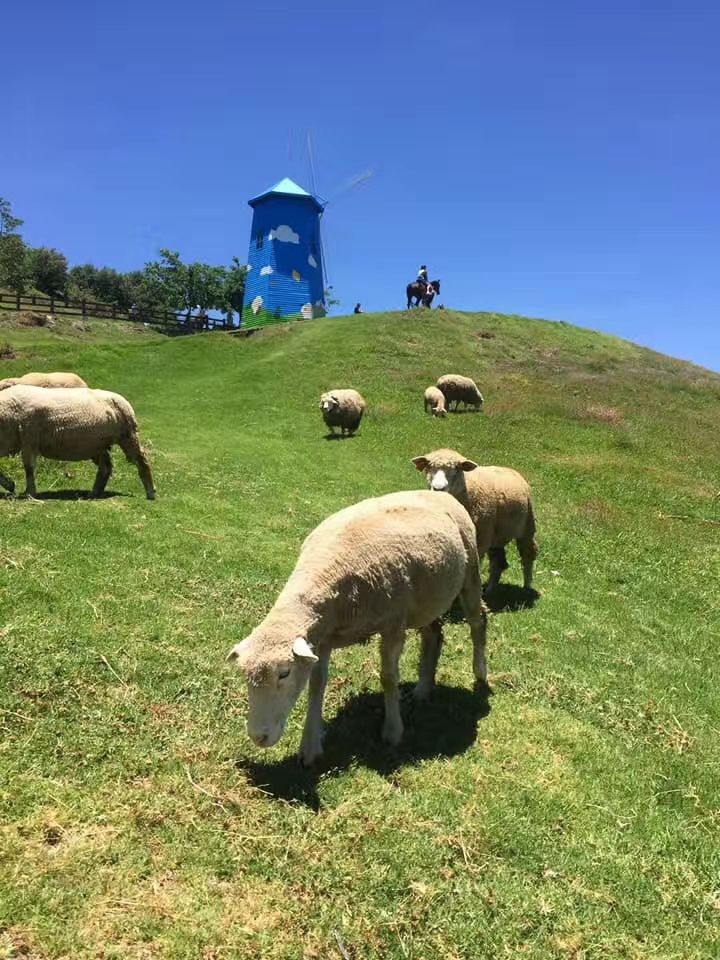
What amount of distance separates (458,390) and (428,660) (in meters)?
24.8

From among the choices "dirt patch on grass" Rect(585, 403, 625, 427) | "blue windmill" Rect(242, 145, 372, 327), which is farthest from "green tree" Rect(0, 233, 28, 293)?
"dirt patch on grass" Rect(585, 403, 625, 427)

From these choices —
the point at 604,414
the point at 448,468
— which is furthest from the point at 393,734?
the point at 604,414

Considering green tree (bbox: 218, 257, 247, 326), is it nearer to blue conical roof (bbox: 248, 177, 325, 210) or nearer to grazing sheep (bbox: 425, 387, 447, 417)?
blue conical roof (bbox: 248, 177, 325, 210)

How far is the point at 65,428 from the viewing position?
45.8 ft

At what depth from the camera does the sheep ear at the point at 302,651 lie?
540 cm

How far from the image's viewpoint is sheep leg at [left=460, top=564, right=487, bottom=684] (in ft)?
26.3

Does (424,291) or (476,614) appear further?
(424,291)

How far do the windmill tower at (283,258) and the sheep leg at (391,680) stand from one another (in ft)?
193

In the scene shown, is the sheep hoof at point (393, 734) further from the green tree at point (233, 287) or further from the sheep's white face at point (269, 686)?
the green tree at point (233, 287)

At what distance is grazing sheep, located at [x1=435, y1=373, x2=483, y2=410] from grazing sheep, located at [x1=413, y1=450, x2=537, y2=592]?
63.3 ft

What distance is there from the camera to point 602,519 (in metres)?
18.6

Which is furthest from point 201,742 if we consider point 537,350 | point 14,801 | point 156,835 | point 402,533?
point 537,350

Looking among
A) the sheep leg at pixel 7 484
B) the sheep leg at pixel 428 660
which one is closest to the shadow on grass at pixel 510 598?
the sheep leg at pixel 428 660

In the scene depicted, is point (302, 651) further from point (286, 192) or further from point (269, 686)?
point (286, 192)
